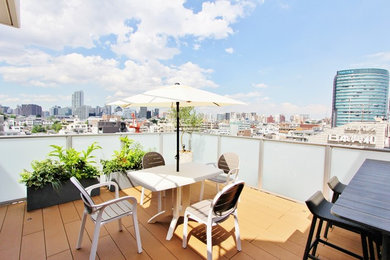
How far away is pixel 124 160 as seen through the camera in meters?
4.17

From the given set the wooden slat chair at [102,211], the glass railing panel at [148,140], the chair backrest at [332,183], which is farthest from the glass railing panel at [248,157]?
the wooden slat chair at [102,211]

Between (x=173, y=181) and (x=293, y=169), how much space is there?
102 inches

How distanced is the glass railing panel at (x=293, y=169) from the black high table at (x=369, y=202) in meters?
1.18

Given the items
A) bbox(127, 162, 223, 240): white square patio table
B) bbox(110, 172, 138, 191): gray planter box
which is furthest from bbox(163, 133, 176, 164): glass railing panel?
bbox(127, 162, 223, 240): white square patio table

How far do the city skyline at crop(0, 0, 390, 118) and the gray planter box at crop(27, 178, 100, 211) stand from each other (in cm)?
177

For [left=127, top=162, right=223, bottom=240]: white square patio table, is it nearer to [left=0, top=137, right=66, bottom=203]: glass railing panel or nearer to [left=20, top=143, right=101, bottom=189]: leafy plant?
[left=20, top=143, right=101, bottom=189]: leafy plant

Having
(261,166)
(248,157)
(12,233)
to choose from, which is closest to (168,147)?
(248,157)

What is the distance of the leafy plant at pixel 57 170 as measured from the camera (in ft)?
10.2

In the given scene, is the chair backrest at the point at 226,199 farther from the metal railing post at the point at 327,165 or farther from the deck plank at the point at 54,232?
the metal railing post at the point at 327,165

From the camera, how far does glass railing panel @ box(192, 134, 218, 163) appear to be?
5.15 m

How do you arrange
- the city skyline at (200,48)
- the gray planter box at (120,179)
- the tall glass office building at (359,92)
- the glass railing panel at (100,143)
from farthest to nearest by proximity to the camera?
the tall glass office building at (359,92), the city skyline at (200,48), the gray planter box at (120,179), the glass railing panel at (100,143)

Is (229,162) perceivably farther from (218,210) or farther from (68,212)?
(68,212)

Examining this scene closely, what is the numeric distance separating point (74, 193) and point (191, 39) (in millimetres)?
9923

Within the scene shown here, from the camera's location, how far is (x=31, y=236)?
2395 mm
